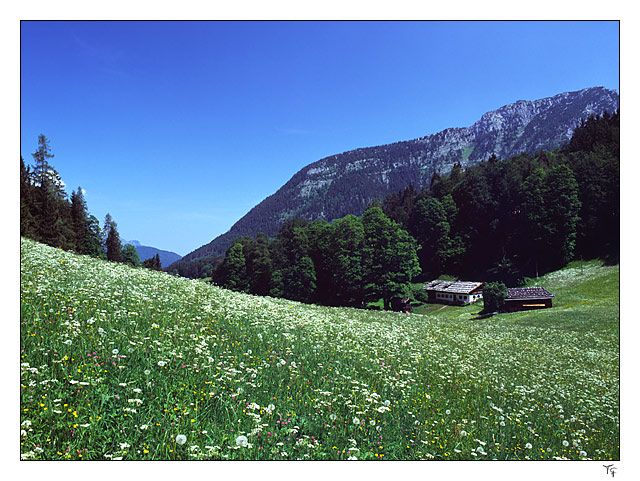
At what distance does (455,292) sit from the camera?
51.0m

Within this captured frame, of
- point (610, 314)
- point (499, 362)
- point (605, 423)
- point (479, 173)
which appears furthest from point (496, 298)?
point (479, 173)

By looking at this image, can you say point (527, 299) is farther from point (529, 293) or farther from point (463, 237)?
point (463, 237)

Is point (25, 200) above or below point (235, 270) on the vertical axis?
above

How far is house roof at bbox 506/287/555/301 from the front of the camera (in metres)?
35.4

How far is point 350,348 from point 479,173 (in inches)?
2797

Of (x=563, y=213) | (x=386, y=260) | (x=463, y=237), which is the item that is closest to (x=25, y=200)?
(x=386, y=260)

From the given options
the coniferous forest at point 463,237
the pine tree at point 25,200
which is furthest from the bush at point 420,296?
the pine tree at point 25,200

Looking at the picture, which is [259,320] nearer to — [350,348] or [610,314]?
[350,348]

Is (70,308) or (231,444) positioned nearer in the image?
(231,444)

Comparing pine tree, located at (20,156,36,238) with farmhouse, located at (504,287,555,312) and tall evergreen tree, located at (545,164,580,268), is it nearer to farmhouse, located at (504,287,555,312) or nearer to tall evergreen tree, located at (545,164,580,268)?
farmhouse, located at (504,287,555,312)

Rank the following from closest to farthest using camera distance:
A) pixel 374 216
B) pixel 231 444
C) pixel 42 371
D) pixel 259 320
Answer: pixel 231 444, pixel 42 371, pixel 259 320, pixel 374 216

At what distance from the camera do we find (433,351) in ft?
38.1

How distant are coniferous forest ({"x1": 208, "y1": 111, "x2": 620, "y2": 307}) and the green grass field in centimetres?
2952

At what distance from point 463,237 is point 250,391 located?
69482 millimetres
